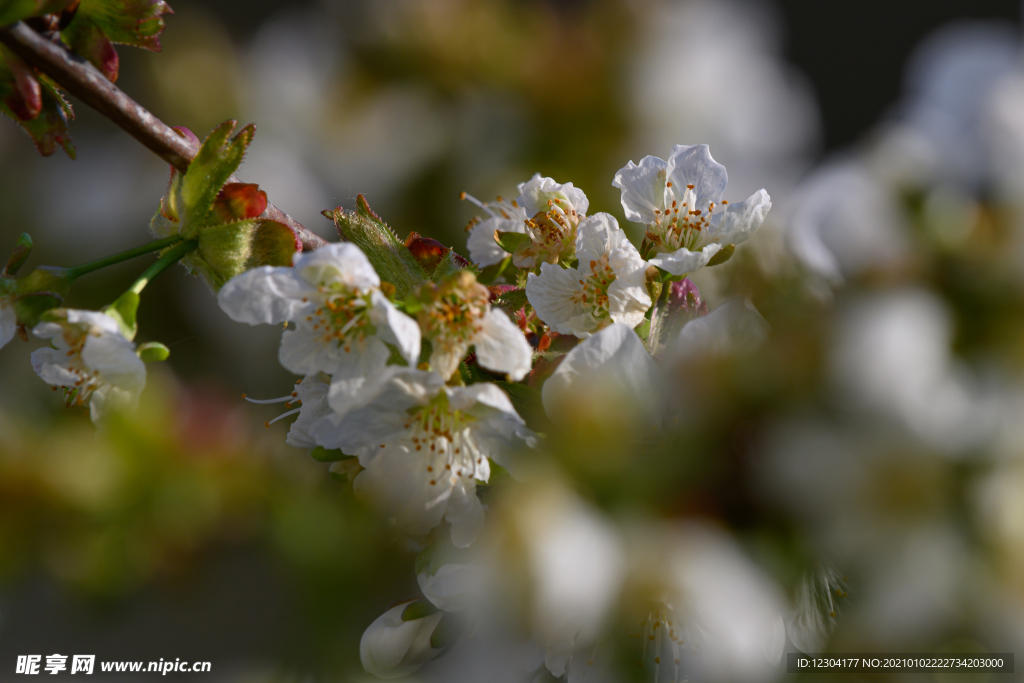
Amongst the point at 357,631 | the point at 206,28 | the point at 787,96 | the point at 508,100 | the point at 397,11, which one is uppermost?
the point at 206,28

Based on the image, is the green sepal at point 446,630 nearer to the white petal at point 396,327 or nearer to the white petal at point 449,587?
the white petal at point 449,587

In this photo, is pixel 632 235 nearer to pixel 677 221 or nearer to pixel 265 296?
pixel 677 221

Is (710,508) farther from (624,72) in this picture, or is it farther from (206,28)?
(206,28)

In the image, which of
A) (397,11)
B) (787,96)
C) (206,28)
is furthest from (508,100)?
(206,28)

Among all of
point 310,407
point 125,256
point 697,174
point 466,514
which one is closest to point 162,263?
point 125,256

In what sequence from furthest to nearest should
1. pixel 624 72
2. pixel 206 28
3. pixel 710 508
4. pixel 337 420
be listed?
pixel 206 28 → pixel 624 72 → pixel 337 420 → pixel 710 508
